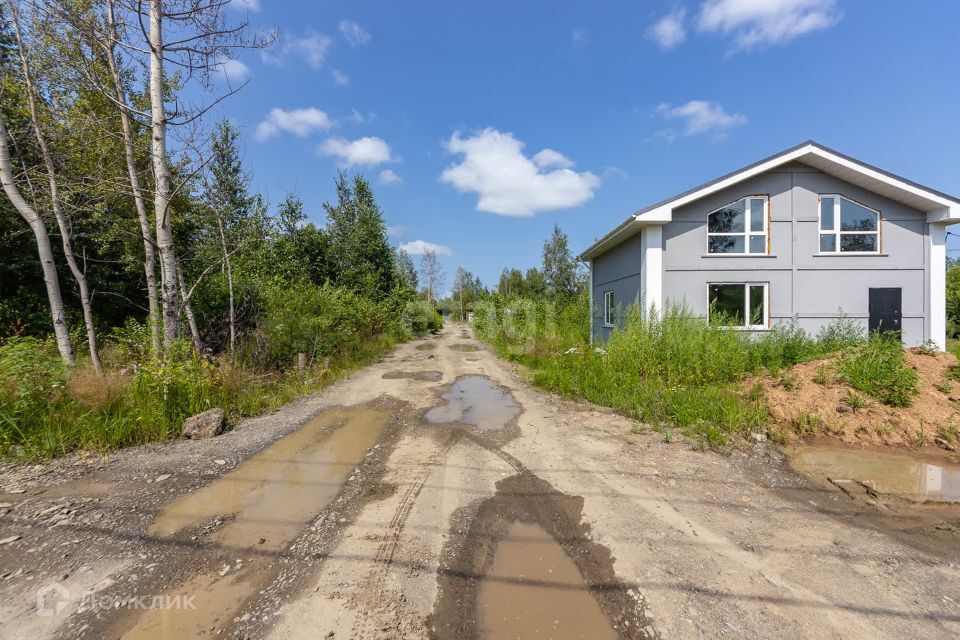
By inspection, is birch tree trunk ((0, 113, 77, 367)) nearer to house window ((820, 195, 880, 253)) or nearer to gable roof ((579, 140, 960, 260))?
gable roof ((579, 140, 960, 260))

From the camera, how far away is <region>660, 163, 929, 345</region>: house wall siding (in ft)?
30.9

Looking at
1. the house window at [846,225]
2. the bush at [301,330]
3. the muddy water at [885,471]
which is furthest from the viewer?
the house window at [846,225]

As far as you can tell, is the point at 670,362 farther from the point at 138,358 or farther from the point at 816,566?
the point at 138,358

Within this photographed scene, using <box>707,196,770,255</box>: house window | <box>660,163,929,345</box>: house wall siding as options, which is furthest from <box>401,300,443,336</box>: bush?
<box>707,196,770,255</box>: house window

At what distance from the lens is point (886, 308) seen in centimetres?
939

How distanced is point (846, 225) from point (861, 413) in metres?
7.41

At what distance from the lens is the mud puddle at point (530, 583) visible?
6.39ft

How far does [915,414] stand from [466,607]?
6706 millimetres

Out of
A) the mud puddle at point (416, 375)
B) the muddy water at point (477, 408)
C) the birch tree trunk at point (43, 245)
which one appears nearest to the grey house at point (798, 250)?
the muddy water at point (477, 408)

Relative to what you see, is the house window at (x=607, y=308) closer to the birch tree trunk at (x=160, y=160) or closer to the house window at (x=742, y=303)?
the house window at (x=742, y=303)

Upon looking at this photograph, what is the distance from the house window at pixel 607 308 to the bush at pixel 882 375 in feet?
21.4

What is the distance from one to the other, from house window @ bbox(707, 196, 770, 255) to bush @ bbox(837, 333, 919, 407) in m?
4.22

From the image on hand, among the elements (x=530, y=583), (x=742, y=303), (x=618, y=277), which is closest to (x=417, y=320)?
(x=618, y=277)

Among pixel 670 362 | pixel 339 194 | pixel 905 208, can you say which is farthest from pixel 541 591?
pixel 339 194
